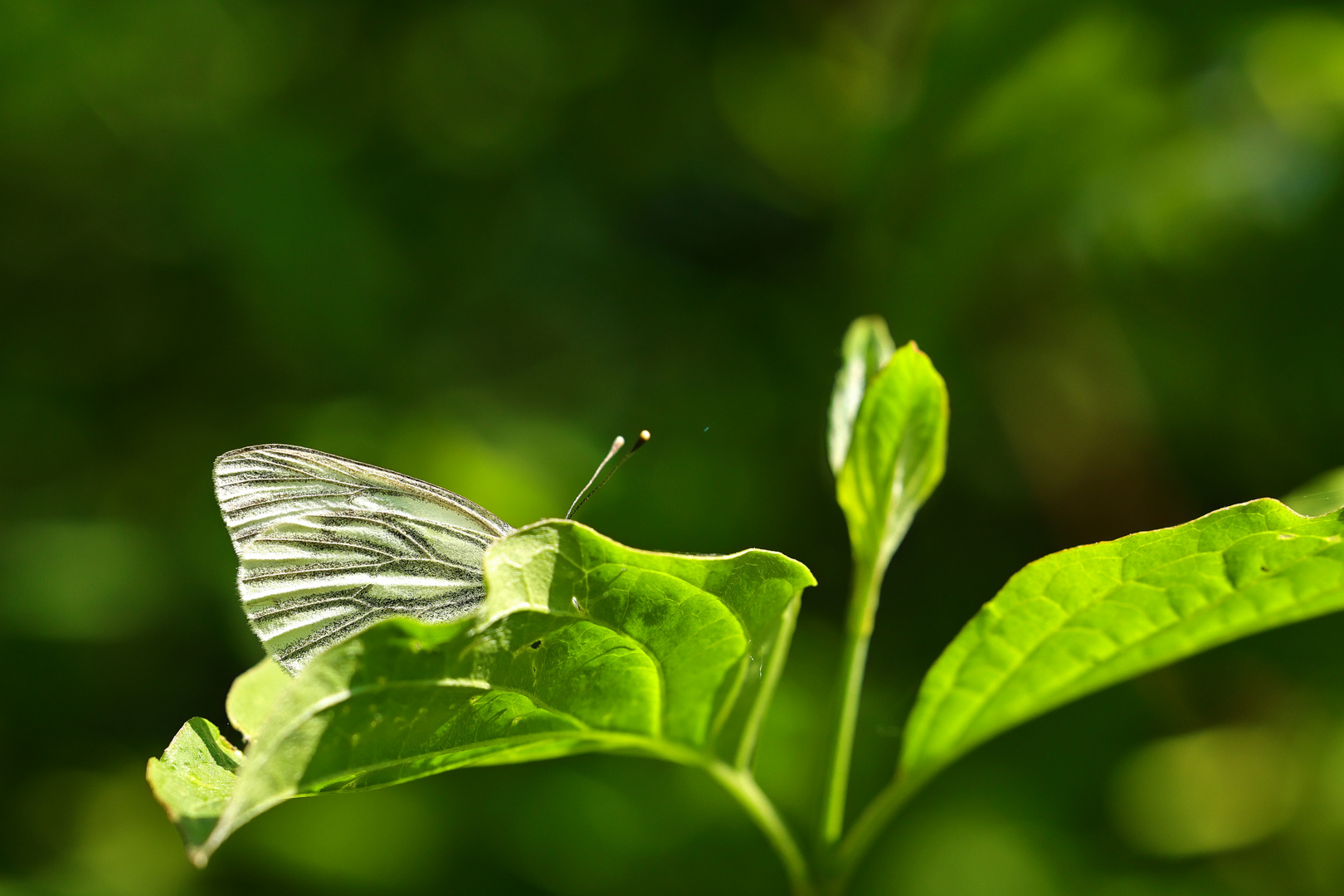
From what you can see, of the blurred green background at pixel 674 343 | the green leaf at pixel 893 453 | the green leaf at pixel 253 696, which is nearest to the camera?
the green leaf at pixel 893 453

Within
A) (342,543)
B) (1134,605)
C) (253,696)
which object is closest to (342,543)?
(342,543)

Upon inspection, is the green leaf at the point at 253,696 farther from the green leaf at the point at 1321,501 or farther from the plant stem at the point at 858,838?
the green leaf at the point at 1321,501

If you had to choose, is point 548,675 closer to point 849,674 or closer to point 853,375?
point 849,674

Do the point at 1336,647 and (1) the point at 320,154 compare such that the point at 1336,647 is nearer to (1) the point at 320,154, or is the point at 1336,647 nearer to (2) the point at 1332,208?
(2) the point at 1332,208

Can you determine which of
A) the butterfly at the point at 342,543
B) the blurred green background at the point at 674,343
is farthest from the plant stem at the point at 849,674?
the blurred green background at the point at 674,343

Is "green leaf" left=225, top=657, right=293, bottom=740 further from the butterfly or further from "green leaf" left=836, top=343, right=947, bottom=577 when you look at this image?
"green leaf" left=836, top=343, right=947, bottom=577
